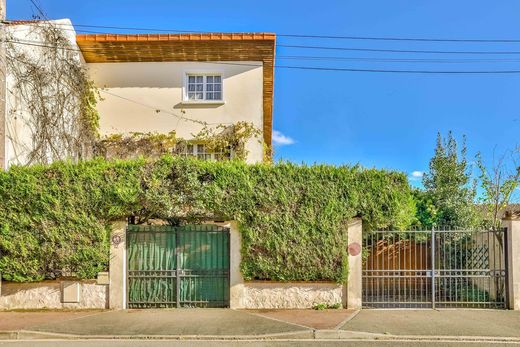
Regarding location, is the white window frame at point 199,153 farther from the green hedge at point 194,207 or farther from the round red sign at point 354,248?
the round red sign at point 354,248

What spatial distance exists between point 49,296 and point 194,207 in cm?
392

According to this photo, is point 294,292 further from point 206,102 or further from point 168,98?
point 168,98

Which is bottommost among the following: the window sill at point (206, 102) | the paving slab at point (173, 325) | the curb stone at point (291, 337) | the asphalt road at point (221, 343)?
the asphalt road at point (221, 343)

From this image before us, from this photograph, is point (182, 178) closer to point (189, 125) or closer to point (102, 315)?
point (102, 315)

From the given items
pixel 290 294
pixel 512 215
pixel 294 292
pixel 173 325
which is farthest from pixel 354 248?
pixel 173 325

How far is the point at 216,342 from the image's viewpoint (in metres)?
7.93

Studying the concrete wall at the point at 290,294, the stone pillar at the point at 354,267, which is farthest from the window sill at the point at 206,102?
the concrete wall at the point at 290,294

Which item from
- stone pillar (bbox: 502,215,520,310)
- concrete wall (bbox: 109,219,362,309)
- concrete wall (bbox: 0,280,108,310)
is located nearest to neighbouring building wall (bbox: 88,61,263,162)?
concrete wall (bbox: 109,219,362,309)

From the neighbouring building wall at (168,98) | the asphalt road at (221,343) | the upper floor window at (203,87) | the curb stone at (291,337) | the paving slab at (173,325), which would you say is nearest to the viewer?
the asphalt road at (221,343)

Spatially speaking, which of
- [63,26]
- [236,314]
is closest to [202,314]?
[236,314]

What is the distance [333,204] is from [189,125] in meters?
7.22

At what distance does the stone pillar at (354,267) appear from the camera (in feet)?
34.4

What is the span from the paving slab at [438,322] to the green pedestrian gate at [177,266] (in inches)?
133

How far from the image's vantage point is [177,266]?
10.7 m
